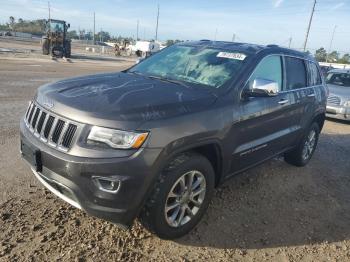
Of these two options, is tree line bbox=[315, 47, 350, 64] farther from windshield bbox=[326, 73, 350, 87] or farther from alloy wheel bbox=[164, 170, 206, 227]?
alloy wheel bbox=[164, 170, 206, 227]

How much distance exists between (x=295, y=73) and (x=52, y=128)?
360 centimetres

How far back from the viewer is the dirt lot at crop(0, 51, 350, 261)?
3.38 meters

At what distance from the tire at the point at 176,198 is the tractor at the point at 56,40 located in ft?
93.8

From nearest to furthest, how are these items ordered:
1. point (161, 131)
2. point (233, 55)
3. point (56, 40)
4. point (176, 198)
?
1. point (161, 131)
2. point (176, 198)
3. point (233, 55)
4. point (56, 40)

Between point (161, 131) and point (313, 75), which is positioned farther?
point (313, 75)

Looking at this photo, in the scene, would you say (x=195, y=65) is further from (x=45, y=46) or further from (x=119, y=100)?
(x=45, y=46)

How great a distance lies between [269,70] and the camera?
15.3 feet

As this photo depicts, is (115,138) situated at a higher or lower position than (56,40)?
higher

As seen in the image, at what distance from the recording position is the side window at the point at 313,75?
234 inches

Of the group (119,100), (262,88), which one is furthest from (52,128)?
(262,88)

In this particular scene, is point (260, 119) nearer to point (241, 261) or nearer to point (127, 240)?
point (241, 261)

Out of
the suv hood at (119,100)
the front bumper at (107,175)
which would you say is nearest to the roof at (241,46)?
the suv hood at (119,100)

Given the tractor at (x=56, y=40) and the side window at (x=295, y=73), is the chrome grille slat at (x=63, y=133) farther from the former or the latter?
the tractor at (x=56, y=40)

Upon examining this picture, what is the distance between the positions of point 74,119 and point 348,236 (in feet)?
10.5
